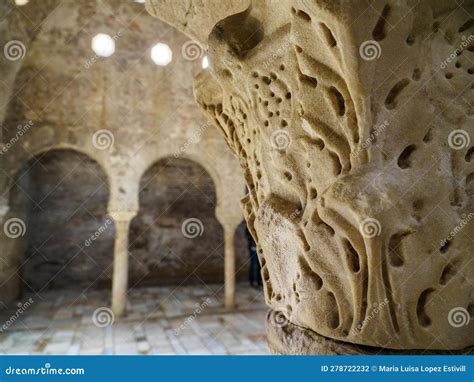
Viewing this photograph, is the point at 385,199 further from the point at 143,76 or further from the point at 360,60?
the point at 143,76

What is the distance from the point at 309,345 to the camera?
133cm

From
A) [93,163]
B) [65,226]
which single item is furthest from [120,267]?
[93,163]

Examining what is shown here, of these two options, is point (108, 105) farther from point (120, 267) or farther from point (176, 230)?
point (176, 230)

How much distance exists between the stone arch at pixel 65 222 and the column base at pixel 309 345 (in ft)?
30.2

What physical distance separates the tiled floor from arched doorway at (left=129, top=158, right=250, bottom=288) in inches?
53.9

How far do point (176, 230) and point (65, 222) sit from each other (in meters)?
3.09

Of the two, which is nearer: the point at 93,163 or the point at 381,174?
the point at 381,174

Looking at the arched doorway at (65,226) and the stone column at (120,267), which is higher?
the arched doorway at (65,226)

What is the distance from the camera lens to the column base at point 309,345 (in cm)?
118

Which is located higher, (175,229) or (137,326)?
(175,229)

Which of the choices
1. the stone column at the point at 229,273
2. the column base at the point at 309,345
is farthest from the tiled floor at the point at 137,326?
the column base at the point at 309,345

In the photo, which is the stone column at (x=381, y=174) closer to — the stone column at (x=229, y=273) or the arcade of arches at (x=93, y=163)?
the arcade of arches at (x=93, y=163)

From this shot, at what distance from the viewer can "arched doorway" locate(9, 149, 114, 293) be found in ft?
33.6

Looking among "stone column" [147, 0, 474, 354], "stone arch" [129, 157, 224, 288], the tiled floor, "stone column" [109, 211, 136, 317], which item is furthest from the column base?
"stone arch" [129, 157, 224, 288]
